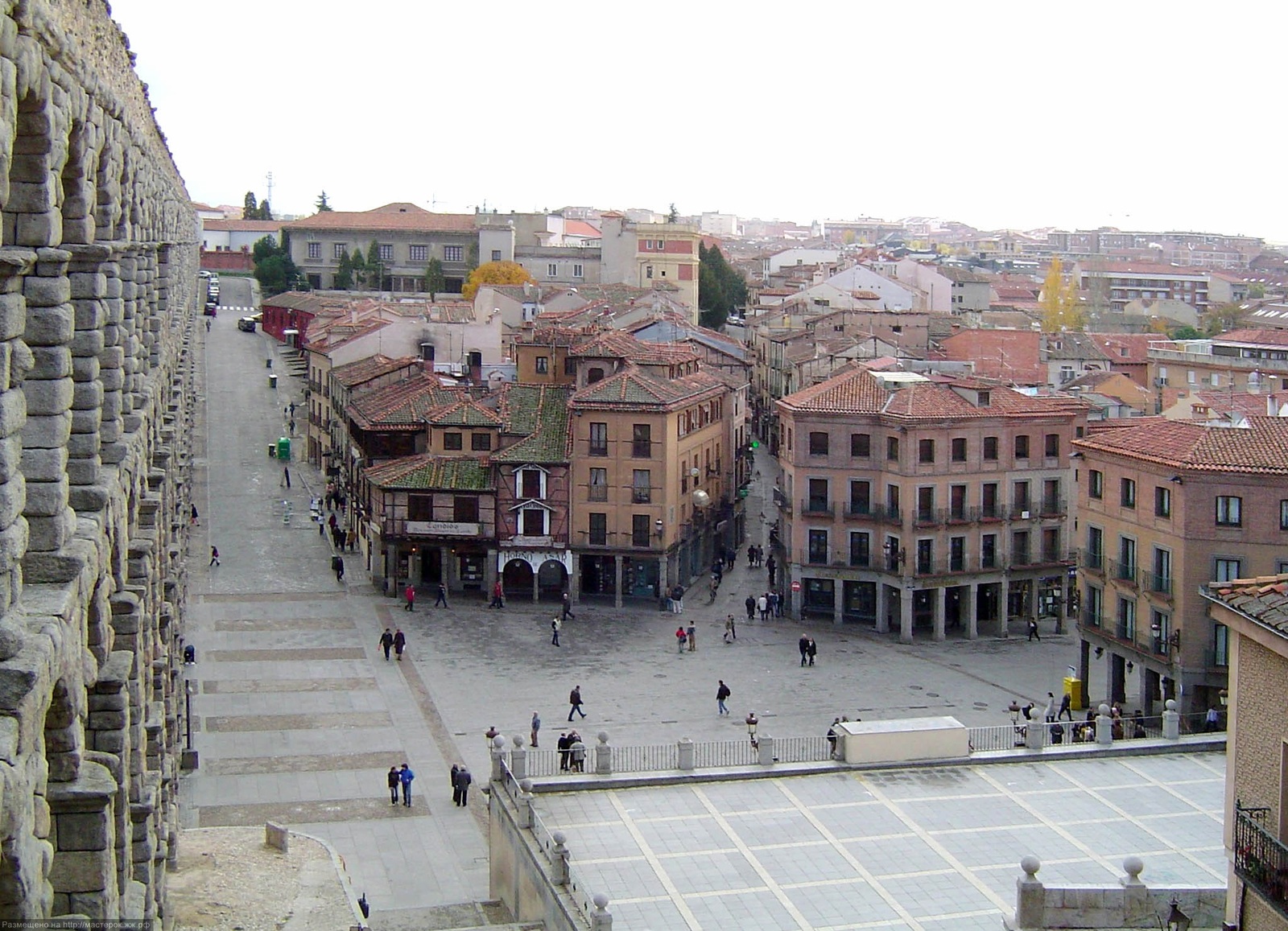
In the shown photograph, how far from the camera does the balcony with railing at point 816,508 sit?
60406mm

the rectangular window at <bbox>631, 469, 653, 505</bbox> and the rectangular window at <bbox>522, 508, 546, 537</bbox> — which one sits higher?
the rectangular window at <bbox>631, 469, 653, 505</bbox>

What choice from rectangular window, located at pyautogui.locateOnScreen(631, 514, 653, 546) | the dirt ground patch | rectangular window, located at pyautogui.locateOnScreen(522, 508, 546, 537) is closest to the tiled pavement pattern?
the dirt ground patch

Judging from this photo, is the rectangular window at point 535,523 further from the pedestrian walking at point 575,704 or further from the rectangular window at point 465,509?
the pedestrian walking at point 575,704

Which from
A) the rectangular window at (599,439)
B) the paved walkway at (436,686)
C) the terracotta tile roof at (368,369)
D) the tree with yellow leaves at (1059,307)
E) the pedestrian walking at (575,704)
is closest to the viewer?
the paved walkway at (436,686)

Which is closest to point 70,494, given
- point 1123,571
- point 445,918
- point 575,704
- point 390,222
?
point 445,918

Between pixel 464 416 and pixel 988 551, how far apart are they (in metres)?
19.2

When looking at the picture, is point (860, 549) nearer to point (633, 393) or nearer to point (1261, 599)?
point (633, 393)

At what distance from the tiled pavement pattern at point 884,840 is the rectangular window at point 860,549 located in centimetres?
2390

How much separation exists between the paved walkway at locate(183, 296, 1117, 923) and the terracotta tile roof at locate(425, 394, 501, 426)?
6445 millimetres

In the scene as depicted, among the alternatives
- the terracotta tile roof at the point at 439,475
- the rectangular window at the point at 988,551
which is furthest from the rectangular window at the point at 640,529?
the rectangular window at the point at 988,551

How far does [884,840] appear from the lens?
31.2 meters

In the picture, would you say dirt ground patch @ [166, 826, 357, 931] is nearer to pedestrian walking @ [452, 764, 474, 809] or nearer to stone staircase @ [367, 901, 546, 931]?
stone staircase @ [367, 901, 546, 931]

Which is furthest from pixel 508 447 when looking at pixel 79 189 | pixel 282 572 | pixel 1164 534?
pixel 79 189

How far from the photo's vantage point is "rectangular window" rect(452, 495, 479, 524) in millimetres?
61469
